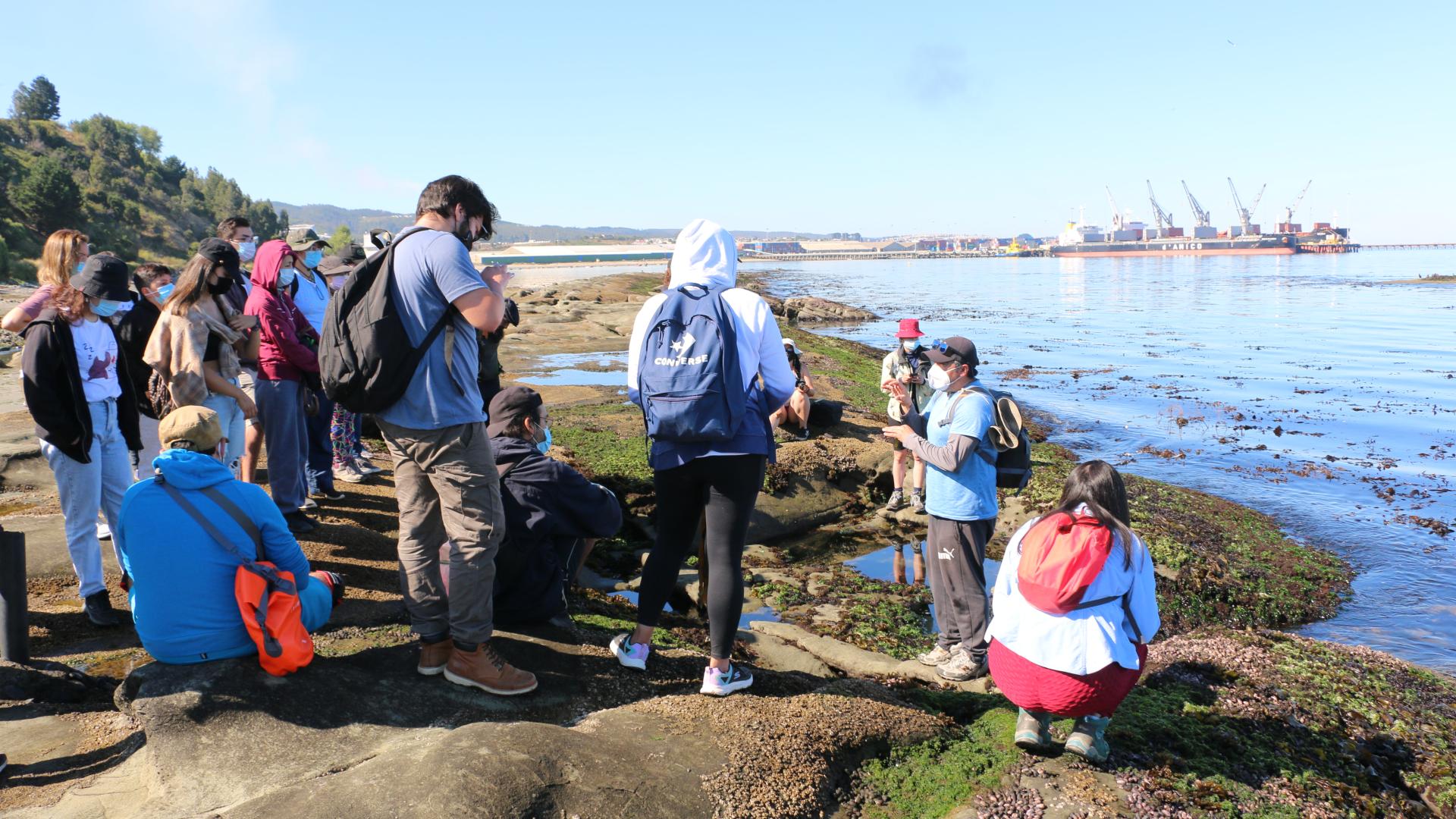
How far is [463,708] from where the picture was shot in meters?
3.74

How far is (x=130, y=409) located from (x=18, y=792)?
8.00 ft

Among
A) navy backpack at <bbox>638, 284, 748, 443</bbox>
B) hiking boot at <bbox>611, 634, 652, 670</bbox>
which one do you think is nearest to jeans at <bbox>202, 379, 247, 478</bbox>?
hiking boot at <bbox>611, 634, 652, 670</bbox>

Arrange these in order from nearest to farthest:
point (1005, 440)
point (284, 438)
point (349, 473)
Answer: point (1005, 440), point (284, 438), point (349, 473)

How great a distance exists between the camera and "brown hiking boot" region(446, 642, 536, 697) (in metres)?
3.82

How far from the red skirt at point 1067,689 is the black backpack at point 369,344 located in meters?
2.73

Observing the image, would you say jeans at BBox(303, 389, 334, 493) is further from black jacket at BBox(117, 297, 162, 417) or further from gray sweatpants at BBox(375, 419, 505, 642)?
gray sweatpants at BBox(375, 419, 505, 642)

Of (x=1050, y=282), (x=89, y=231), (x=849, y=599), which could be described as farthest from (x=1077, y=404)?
(x=89, y=231)

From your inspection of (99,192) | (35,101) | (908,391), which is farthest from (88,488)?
(35,101)

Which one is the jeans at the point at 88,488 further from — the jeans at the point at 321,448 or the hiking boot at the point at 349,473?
the hiking boot at the point at 349,473

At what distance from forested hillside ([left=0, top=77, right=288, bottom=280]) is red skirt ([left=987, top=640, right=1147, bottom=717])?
49.0 metres

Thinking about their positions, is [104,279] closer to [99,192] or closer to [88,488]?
[88,488]

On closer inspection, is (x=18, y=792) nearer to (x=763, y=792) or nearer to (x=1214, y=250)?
(x=763, y=792)

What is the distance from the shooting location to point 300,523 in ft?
19.0

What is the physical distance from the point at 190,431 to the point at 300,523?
2.24 m
